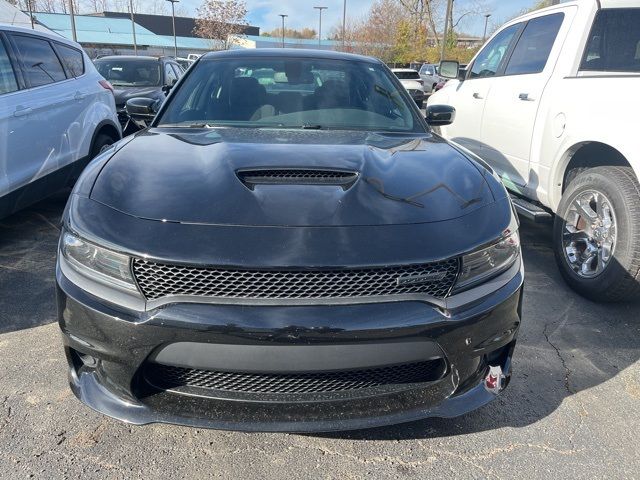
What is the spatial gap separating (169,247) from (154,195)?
330 millimetres

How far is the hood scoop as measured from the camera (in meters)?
2.09

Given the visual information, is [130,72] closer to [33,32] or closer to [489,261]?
[33,32]

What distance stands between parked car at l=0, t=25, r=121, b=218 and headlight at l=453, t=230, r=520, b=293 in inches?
143

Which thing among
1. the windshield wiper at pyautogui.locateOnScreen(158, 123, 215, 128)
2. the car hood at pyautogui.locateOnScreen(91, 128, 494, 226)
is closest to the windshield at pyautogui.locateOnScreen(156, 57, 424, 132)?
the windshield wiper at pyautogui.locateOnScreen(158, 123, 215, 128)

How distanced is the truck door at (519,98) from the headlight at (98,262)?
12.0 ft

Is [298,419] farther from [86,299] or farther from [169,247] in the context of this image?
[86,299]

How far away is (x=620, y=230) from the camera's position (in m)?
3.25

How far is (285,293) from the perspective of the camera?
1.75m

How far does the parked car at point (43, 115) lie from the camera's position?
13.3 feet

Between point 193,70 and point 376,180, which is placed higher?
point 193,70

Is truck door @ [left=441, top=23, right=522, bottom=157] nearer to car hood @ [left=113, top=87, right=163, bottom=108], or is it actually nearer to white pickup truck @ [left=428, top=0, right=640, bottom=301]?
white pickup truck @ [left=428, top=0, right=640, bottom=301]

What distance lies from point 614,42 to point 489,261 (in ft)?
9.82

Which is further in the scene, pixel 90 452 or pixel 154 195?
pixel 90 452

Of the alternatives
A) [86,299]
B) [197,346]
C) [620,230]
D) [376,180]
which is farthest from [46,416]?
[620,230]
